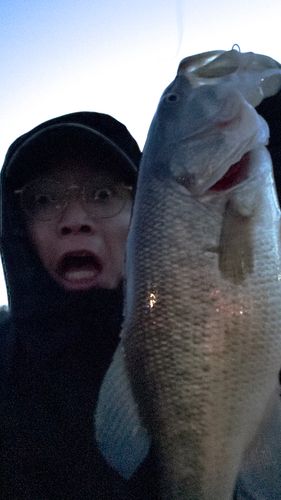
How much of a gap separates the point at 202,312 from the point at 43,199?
1585mm

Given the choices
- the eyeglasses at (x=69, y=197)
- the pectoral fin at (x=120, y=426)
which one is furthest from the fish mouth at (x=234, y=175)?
the eyeglasses at (x=69, y=197)

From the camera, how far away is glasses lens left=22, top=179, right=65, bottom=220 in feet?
7.33

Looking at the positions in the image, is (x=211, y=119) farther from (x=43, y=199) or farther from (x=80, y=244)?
(x=43, y=199)

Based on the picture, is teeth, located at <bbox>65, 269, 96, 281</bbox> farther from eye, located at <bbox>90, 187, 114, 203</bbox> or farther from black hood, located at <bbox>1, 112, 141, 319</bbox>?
eye, located at <bbox>90, 187, 114, 203</bbox>

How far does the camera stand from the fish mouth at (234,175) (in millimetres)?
1229

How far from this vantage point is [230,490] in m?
1.01

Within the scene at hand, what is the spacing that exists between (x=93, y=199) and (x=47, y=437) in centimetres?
142

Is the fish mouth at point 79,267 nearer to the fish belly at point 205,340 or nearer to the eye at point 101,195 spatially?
the eye at point 101,195

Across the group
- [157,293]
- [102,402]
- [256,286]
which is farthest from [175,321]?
[102,402]

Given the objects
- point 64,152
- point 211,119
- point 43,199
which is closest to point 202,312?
point 211,119

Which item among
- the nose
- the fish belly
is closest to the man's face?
the nose

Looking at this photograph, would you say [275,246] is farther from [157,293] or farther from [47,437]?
[47,437]

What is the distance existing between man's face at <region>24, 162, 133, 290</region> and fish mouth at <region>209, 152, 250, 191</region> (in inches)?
38.5

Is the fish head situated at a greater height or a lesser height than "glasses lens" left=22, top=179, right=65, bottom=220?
greater
